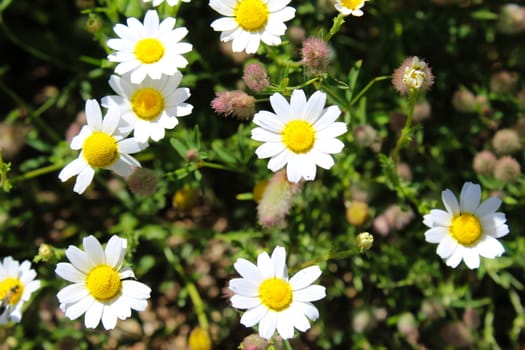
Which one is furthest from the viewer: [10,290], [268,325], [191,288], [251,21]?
[191,288]

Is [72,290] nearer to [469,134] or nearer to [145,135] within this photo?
[145,135]

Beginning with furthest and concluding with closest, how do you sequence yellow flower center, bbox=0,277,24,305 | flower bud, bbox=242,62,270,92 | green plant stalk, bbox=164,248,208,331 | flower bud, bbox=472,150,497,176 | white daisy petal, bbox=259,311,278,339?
green plant stalk, bbox=164,248,208,331
flower bud, bbox=472,150,497,176
yellow flower center, bbox=0,277,24,305
flower bud, bbox=242,62,270,92
white daisy petal, bbox=259,311,278,339

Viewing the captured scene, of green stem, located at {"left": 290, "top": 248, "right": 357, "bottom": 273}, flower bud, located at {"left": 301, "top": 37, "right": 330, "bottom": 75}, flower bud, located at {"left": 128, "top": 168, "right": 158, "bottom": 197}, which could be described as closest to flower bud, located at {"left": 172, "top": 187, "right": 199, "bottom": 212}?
flower bud, located at {"left": 128, "top": 168, "right": 158, "bottom": 197}

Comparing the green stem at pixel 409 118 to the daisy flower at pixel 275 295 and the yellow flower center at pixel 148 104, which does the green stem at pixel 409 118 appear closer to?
the daisy flower at pixel 275 295

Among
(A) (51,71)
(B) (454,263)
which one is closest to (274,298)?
(B) (454,263)

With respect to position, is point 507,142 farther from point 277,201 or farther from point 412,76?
point 277,201

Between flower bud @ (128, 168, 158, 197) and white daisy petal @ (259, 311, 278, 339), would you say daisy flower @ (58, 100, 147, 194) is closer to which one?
flower bud @ (128, 168, 158, 197)

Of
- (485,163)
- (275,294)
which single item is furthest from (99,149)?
(485,163)
